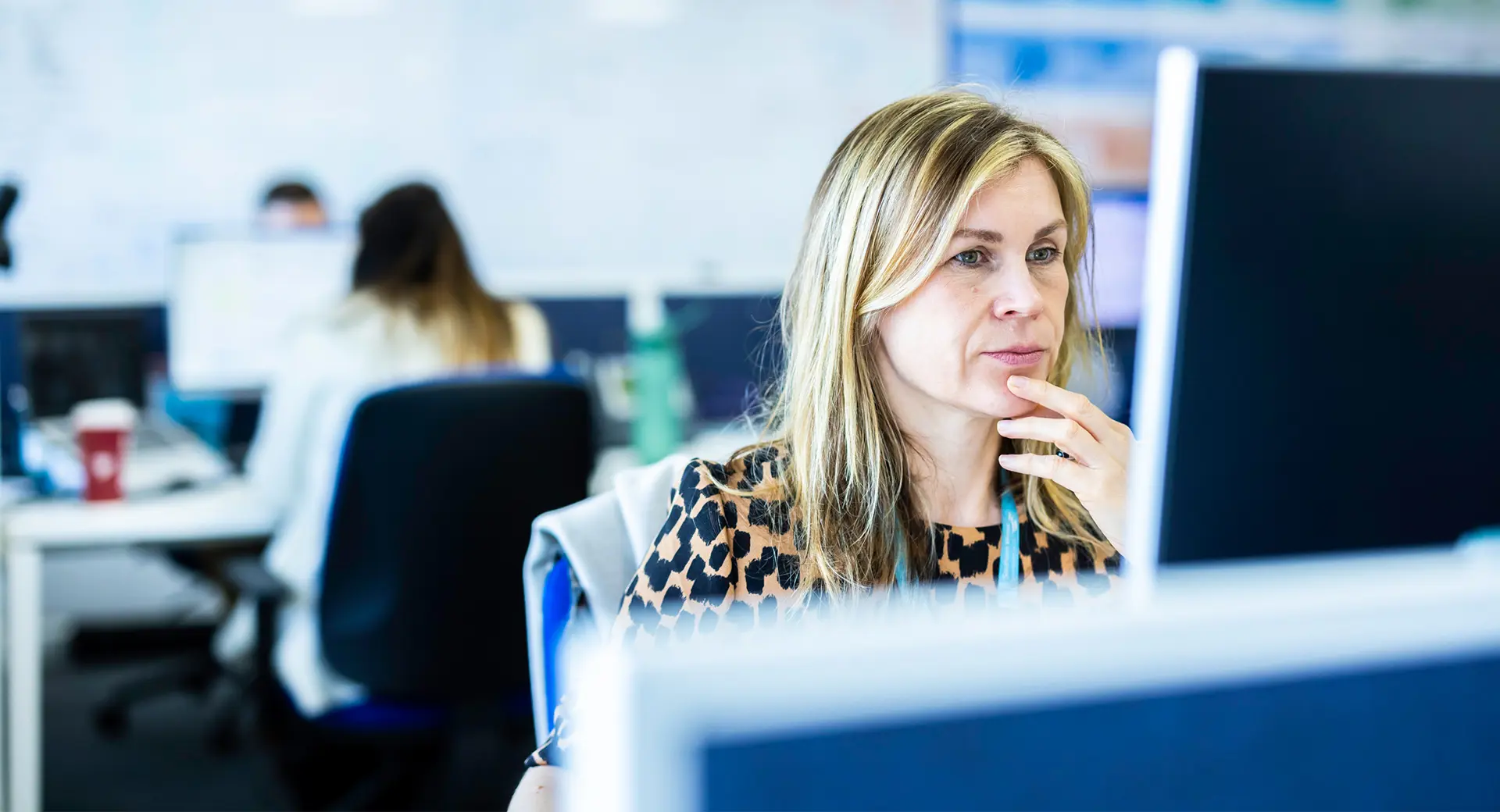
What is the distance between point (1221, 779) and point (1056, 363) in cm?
88

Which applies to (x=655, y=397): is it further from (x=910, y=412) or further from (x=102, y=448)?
(x=910, y=412)

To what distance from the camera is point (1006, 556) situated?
1.16m

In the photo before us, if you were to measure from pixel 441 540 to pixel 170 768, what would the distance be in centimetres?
128

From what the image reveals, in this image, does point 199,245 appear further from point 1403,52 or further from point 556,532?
point 1403,52

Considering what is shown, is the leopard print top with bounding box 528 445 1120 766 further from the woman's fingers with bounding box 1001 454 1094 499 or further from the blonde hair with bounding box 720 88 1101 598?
the woman's fingers with bounding box 1001 454 1094 499

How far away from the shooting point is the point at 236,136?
3801mm

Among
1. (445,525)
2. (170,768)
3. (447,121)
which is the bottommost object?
(170,768)

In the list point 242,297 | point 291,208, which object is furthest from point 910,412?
point 291,208

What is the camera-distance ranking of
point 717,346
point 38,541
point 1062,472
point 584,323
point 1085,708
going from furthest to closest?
1. point 717,346
2. point 584,323
3. point 38,541
4. point 1062,472
5. point 1085,708

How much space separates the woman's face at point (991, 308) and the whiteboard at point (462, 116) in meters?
2.84

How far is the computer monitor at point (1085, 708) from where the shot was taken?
0.34 m

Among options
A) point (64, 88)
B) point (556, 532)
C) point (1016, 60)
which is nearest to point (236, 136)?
point (64, 88)

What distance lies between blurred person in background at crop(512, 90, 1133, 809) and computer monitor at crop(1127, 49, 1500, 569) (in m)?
0.34

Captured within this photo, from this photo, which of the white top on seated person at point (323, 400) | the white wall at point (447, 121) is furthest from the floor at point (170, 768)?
the white wall at point (447, 121)
